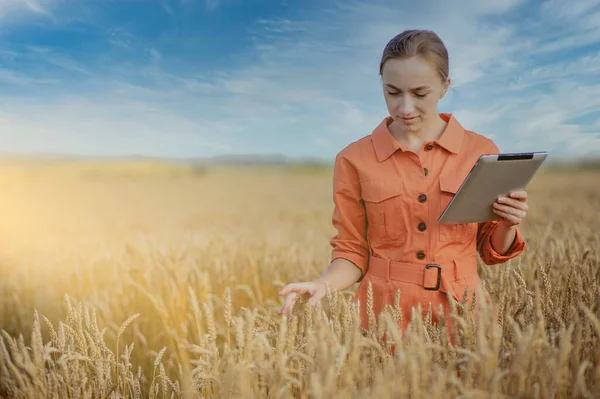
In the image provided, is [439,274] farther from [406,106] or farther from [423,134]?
[406,106]

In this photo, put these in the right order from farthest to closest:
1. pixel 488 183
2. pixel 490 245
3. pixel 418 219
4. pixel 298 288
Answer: pixel 490 245 < pixel 418 219 < pixel 298 288 < pixel 488 183

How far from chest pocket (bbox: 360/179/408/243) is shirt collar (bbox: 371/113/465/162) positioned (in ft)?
0.34

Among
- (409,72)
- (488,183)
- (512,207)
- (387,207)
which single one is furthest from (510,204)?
(409,72)

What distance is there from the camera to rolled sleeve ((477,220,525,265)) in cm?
214

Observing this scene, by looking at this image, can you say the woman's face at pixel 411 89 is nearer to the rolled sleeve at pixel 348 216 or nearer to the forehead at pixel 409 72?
the forehead at pixel 409 72

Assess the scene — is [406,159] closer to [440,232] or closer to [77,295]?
[440,232]

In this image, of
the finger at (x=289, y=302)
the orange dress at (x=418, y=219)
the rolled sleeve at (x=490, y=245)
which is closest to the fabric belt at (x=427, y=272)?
the orange dress at (x=418, y=219)

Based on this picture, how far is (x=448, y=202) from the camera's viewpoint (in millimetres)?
2086

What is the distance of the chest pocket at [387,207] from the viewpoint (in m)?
2.10

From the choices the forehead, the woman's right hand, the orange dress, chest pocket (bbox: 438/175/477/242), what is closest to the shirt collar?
the orange dress

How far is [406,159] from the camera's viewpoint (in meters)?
2.12

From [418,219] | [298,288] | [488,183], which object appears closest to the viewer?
[488,183]

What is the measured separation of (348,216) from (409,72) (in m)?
0.62

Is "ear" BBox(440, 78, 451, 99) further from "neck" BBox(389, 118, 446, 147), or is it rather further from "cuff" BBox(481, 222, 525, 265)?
"cuff" BBox(481, 222, 525, 265)
